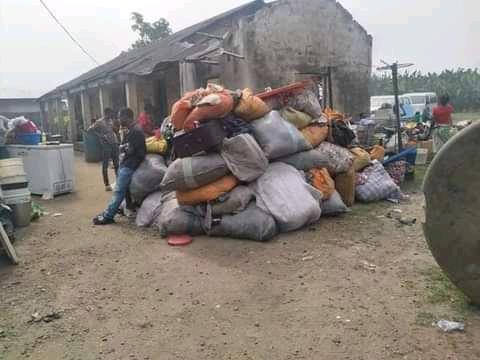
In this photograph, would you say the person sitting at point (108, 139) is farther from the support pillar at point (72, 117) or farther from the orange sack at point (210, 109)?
the support pillar at point (72, 117)

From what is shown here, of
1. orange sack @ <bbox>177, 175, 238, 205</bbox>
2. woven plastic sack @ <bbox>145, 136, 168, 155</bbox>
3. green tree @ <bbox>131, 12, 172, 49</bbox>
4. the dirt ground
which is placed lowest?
the dirt ground

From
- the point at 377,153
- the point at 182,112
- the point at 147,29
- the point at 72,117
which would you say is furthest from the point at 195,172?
the point at 147,29

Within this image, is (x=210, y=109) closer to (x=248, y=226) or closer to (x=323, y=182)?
(x=248, y=226)

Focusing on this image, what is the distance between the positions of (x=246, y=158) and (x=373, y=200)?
7.49 ft

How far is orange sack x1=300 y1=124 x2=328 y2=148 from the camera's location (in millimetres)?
5293

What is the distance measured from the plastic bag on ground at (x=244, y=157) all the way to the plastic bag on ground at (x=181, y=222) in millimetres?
638

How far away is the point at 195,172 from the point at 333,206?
1734mm

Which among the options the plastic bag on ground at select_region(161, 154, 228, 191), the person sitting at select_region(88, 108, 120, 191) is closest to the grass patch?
the plastic bag on ground at select_region(161, 154, 228, 191)

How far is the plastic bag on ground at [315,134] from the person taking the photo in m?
5.30

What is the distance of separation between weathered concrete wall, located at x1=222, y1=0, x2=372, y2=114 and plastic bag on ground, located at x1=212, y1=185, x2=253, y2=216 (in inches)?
231

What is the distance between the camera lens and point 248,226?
4.12 m

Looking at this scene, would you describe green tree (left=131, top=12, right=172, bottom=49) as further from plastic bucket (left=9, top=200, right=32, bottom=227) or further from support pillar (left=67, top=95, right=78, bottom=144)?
plastic bucket (left=9, top=200, right=32, bottom=227)

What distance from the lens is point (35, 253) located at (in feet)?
14.0

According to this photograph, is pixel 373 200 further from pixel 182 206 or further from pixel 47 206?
pixel 47 206
